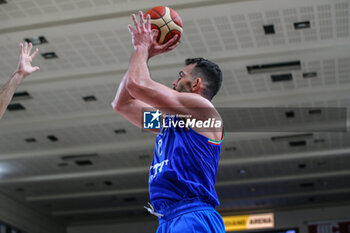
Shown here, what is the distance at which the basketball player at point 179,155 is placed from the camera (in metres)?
3.33

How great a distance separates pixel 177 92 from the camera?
3398mm

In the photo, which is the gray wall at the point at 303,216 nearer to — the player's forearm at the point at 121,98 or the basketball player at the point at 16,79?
the basketball player at the point at 16,79

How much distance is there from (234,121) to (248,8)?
4.91m

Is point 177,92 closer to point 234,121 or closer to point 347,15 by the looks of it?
point 347,15

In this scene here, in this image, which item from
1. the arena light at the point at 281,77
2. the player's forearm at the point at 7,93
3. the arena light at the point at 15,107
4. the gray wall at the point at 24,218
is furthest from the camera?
the gray wall at the point at 24,218

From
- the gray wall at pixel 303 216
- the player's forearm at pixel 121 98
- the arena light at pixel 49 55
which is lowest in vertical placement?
the player's forearm at pixel 121 98

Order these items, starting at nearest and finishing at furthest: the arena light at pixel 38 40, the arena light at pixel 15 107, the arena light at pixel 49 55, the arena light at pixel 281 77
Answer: the arena light at pixel 38 40 → the arena light at pixel 49 55 → the arena light at pixel 281 77 → the arena light at pixel 15 107

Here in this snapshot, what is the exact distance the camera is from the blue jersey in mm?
3389

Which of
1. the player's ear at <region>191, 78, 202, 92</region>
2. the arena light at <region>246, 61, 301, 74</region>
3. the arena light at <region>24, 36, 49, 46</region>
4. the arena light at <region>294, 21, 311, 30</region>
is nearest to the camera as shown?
the player's ear at <region>191, 78, 202, 92</region>

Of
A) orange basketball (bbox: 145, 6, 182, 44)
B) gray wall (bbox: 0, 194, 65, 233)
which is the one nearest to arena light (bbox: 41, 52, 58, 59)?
orange basketball (bbox: 145, 6, 182, 44)

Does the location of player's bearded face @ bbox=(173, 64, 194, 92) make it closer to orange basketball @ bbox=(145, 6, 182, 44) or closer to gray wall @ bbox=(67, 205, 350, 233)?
orange basketball @ bbox=(145, 6, 182, 44)

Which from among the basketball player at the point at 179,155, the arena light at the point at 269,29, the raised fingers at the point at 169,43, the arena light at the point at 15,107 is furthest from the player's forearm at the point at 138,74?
the arena light at the point at 15,107

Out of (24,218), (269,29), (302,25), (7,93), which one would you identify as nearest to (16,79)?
(7,93)

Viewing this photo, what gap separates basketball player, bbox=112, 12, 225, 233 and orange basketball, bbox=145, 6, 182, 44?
394 mm
